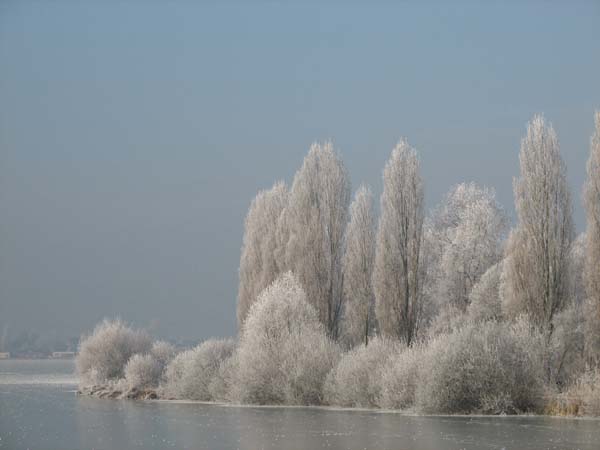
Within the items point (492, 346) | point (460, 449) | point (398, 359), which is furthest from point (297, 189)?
point (460, 449)

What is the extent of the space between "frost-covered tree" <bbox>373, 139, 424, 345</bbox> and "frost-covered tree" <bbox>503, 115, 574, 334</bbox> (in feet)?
15.2

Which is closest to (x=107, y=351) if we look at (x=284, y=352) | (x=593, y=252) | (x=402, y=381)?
(x=284, y=352)

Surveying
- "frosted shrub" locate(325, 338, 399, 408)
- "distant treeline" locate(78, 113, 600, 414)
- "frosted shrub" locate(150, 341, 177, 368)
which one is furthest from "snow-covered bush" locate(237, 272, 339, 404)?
"frosted shrub" locate(150, 341, 177, 368)

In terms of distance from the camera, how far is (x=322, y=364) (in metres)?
32.7

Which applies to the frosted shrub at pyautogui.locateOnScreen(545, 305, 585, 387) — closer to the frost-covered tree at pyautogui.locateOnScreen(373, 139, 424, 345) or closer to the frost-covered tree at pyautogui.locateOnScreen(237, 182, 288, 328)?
the frost-covered tree at pyautogui.locateOnScreen(373, 139, 424, 345)

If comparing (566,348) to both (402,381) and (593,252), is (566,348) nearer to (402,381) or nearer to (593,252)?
(593,252)

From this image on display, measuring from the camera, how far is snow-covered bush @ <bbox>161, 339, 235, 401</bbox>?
39.0 meters

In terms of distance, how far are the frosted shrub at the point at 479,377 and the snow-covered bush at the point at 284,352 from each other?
250 inches

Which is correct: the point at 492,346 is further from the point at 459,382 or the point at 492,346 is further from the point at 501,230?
the point at 501,230

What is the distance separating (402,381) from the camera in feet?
93.9

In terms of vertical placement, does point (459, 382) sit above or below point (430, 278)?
below

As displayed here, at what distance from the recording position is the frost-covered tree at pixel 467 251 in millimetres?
45531

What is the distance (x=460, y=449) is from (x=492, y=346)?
9.92 meters

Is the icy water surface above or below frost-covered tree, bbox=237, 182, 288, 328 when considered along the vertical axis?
below
